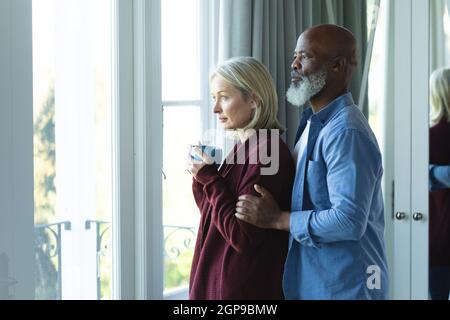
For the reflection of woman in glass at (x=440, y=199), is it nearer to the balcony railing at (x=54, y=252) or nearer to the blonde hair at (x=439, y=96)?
the blonde hair at (x=439, y=96)

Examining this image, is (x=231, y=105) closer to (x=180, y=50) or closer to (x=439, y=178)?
(x=180, y=50)

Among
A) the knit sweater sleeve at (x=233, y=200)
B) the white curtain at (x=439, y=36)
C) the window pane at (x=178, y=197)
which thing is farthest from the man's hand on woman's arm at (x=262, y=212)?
the white curtain at (x=439, y=36)

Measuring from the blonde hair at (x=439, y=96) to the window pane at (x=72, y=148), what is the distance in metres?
1.21

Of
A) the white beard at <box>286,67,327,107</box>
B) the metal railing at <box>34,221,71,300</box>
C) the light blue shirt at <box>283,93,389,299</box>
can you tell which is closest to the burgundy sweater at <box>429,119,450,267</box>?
the light blue shirt at <box>283,93,389,299</box>

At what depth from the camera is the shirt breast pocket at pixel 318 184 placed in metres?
1.49

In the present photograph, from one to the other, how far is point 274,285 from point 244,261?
0.12 meters

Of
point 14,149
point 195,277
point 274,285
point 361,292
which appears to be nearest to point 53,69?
point 14,149

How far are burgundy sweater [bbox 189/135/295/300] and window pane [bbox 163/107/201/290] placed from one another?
0.31 meters

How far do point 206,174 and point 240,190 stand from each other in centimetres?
10

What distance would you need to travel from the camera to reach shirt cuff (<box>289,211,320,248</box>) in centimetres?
148

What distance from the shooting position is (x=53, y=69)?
5.22 feet

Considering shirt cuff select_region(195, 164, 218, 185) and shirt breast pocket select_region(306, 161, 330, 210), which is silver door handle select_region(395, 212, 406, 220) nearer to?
shirt breast pocket select_region(306, 161, 330, 210)

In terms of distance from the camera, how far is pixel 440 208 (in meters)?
2.27
